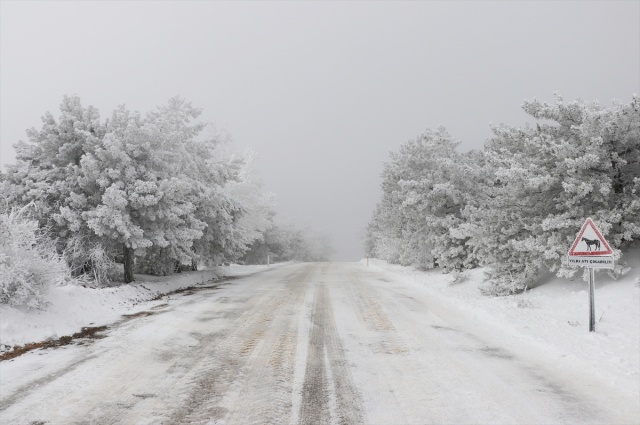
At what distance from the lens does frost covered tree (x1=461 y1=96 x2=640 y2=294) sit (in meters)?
9.84

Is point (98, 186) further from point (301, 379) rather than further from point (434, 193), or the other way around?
point (434, 193)

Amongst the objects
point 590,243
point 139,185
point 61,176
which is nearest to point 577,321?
point 590,243

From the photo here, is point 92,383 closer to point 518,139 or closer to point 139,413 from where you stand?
point 139,413

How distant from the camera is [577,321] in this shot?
8.24 meters

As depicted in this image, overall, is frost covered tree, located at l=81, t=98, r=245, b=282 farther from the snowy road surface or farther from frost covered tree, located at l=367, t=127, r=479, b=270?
frost covered tree, located at l=367, t=127, r=479, b=270

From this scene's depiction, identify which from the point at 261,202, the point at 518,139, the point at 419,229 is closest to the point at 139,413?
the point at 518,139

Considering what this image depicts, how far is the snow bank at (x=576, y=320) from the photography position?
5982 mm

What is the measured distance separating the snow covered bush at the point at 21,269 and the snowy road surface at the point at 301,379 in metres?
1.83

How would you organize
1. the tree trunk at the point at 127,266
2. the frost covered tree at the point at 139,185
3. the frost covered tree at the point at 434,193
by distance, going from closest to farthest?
the frost covered tree at the point at 139,185, the tree trunk at the point at 127,266, the frost covered tree at the point at 434,193

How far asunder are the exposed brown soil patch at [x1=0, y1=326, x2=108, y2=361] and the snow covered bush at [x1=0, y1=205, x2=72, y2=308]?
1199 millimetres

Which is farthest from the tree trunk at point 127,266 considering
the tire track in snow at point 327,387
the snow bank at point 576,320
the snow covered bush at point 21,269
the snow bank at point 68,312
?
the snow bank at point 576,320

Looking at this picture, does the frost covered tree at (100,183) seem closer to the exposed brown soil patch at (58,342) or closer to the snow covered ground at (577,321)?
the exposed brown soil patch at (58,342)

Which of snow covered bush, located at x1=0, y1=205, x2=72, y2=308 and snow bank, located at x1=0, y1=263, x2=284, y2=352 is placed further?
snow covered bush, located at x1=0, y1=205, x2=72, y2=308

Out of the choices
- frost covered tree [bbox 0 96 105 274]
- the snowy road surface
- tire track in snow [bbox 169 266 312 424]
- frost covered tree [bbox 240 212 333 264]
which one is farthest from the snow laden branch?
frost covered tree [bbox 240 212 333 264]
